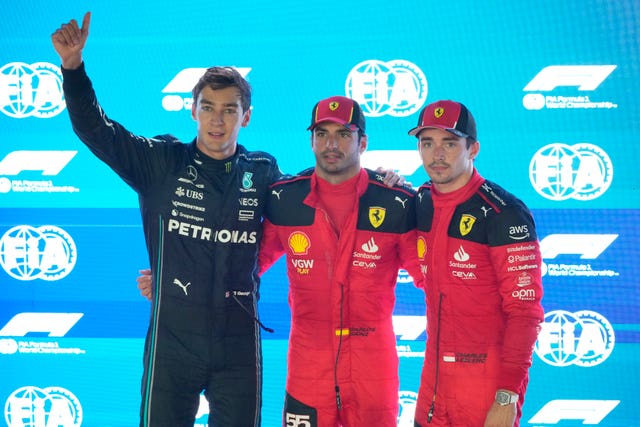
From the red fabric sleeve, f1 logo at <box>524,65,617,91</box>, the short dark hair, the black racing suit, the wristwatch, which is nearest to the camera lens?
the wristwatch

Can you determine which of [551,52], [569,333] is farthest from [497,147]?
[569,333]

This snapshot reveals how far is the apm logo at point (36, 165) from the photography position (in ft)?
13.0

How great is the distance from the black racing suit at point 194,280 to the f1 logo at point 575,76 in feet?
6.44

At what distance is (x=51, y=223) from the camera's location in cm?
397

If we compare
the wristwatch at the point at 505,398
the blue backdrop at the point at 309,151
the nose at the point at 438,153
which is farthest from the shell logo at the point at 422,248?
the blue backdrop at the point at 309,151

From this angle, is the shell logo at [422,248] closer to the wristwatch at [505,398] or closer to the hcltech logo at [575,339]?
the wristwatch at [505,398]

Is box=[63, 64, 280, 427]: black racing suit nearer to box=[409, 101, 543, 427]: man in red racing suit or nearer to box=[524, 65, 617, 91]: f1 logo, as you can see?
box=[409, 101, 543, 427]: man in red racing suit

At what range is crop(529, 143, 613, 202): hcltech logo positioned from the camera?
12.5 ft

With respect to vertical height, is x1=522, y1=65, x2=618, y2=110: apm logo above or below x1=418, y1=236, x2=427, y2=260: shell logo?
above

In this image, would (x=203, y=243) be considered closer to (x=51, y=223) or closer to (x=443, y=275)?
(x=443, y=275)

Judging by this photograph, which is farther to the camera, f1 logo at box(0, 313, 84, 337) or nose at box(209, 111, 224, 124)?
f1 logo at box(0, 313, 84, 337)

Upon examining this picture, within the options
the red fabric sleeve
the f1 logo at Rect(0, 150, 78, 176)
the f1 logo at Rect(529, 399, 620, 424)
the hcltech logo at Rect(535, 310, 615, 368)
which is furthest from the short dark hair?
the f1 logo at Rect(529, 399, 620, 424)

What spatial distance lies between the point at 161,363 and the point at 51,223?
1657mm

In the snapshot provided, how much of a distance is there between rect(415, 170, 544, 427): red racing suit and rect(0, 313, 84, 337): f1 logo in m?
2.29
